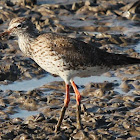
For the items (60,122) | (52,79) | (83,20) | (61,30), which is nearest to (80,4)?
(83,20)

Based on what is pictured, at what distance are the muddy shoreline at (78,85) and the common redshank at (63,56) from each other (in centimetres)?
49

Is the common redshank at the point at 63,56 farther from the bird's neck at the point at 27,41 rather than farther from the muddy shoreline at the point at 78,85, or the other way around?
the muddy shoreline at the point at 78,85

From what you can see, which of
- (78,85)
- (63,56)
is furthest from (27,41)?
(78,85)

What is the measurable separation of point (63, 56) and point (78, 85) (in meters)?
2.56

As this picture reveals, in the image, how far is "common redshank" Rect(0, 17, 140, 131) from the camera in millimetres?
9234

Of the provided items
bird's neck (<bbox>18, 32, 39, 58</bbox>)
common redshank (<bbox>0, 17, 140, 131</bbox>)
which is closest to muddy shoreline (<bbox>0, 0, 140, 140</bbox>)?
common redshank (<bbox>0, 17, 140, 131</bbox>)

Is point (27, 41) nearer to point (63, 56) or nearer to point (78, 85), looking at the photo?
point (63, 56)

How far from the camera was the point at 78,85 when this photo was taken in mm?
11734

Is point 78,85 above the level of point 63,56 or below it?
below

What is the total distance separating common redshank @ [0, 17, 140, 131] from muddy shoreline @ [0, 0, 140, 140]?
0.49m

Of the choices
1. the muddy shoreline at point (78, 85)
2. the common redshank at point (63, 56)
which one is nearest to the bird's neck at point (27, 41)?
the common redshank at point (63, 56)

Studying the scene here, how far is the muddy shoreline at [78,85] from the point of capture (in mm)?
9273

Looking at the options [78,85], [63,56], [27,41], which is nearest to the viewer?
[63,56]

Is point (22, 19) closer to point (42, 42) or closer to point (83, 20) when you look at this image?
point (42, 42)
